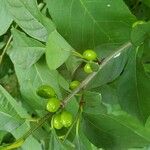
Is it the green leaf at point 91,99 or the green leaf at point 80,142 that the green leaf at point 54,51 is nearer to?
the green leaf at point 91,99

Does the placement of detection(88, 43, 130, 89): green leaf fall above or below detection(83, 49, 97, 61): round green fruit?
below

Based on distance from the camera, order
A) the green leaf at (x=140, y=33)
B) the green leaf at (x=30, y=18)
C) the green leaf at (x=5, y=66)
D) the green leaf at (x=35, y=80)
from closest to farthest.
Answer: the green leaf at (x=140, y=33)
the green leaf at (x=30, y=18)
the green leaf at (x=35, y=80)
the green leaf at (x=5, y=66)

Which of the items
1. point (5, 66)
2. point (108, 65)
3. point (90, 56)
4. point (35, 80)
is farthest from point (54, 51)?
point (5, 66)

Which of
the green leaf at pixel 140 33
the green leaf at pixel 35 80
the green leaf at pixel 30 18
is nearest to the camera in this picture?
the green leaf at pixel 140 33

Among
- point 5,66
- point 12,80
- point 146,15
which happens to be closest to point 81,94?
point 146,15

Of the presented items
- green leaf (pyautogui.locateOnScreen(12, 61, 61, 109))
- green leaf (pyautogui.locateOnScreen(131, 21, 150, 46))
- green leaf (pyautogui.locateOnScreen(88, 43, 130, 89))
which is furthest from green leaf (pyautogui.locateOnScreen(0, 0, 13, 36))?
green leaf (pyautogui.locateOnScreen(131, 21, 150, 46))

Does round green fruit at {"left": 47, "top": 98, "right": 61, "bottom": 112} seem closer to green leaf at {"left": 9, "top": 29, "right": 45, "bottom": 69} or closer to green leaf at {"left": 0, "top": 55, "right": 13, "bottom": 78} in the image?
→ green leaf at {"left": 9, "top": 29, "right": 45, "bottom": 69}

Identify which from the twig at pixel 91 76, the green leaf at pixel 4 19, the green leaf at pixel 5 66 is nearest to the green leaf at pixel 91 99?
the twig at pixel 91 76
